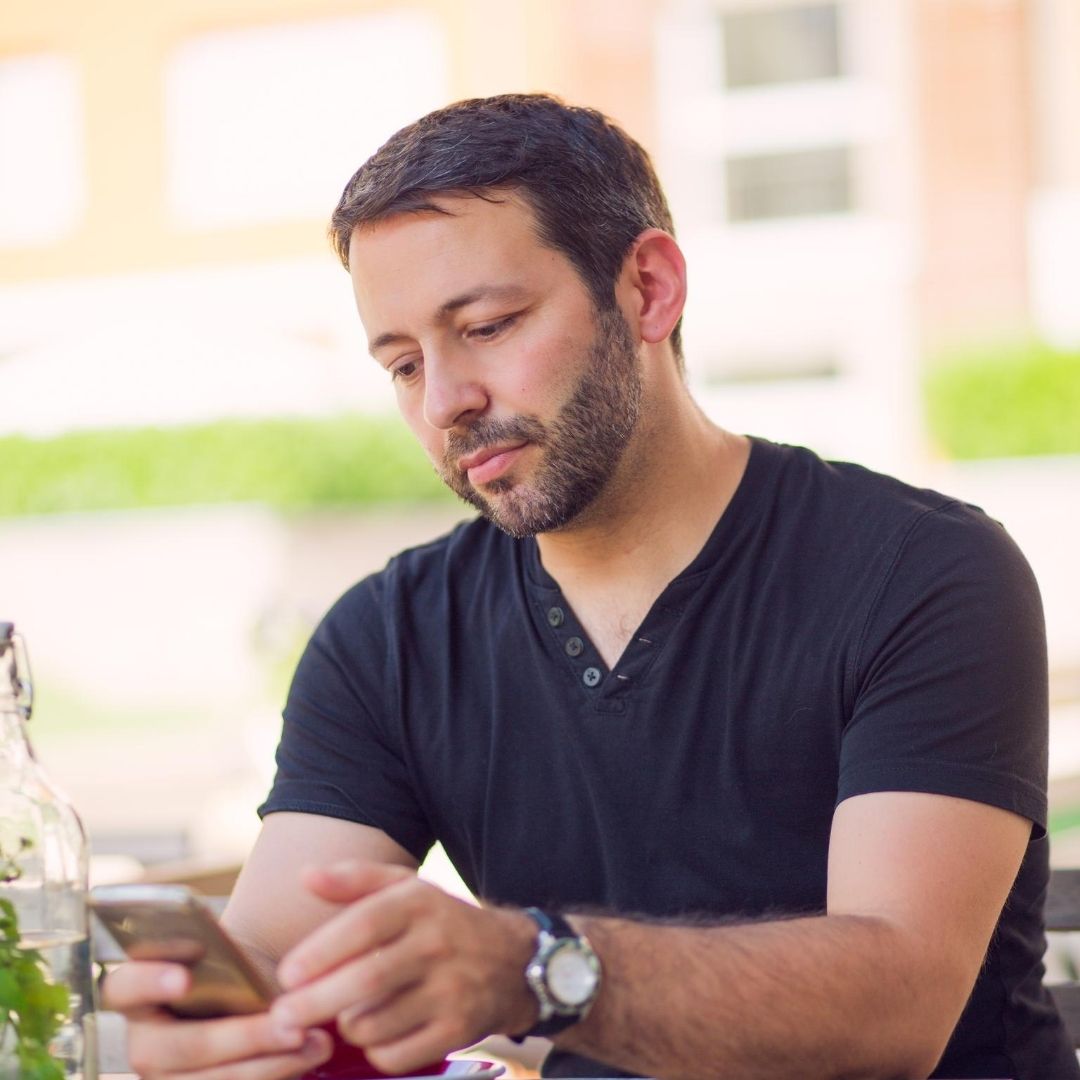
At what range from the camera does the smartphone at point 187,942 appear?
3.78 ft

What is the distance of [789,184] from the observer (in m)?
16.0

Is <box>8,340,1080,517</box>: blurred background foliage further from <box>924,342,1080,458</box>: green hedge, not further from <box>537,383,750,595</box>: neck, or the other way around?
<box>537,383,750,595</box>: neck

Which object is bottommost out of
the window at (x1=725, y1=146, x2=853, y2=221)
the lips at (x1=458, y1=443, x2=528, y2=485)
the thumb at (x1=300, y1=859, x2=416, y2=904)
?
the thumb at (x1=300, y1=859, x2=416, y2=904)

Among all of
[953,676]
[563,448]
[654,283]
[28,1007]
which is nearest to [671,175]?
[654,283]

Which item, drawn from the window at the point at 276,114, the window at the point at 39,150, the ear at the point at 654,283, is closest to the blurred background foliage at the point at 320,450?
the window at the point at 276,114

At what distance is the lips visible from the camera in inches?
77.6

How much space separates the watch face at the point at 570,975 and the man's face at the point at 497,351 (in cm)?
79

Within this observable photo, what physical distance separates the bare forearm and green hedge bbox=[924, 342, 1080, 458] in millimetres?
A: 11744

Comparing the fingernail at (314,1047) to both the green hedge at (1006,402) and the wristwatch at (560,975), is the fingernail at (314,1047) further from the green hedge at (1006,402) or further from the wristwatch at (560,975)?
the green hedge at (1006,402)

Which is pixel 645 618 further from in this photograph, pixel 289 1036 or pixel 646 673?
pixel 289 1036

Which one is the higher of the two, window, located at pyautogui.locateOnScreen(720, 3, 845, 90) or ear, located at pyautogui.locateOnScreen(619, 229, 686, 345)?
window, located at pyautogui.locateOnScreen(720, 3, 845, 90)

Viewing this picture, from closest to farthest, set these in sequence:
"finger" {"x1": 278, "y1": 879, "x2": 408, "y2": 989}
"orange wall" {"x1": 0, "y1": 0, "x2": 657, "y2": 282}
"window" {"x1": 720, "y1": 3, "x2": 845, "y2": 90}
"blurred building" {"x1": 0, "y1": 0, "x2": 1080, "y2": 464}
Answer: "finger" {"x1": 278, "y1": 879, "x2": 408, "y2": 989}, "blurred building" {"x1": 0, "y1": 0, "x2": 1080, "y2": 464}, "window" {"x1": 720, "y1": 3, "x2": 845, "y2": 90}, "orange wall" {"x1": 0, "y1": 0, "x2": 657, "y2": 282}

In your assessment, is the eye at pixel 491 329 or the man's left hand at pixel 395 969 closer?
the man's left hand at pixel 395 969

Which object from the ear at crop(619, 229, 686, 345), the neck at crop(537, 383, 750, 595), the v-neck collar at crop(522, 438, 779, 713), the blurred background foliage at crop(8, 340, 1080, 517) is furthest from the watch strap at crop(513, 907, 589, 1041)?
the blurred background foliage at crop(8, 340, 1080, 517)
